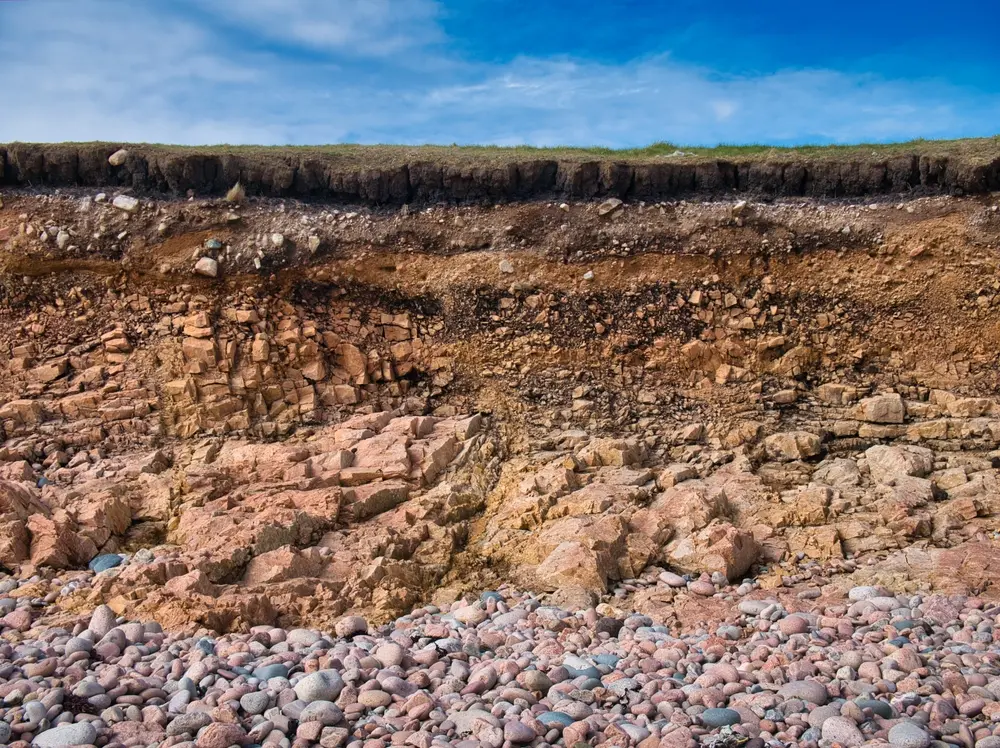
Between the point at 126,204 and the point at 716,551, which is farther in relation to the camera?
the point at 126,204

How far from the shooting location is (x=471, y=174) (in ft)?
40.2

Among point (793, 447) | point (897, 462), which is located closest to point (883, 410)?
point (897, 462)

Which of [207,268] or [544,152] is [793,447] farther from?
[207,268]

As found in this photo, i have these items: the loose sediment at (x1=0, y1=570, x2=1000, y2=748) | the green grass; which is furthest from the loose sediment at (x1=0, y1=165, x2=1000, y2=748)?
the green grass

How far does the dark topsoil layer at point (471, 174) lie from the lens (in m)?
12.0

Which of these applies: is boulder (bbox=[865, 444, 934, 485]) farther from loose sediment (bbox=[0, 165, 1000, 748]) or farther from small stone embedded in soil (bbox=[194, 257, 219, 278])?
small stone embedded in soil (bbox=[194, 257, 219, 278])

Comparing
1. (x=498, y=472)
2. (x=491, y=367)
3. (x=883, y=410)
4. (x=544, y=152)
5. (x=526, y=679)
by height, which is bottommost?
(x=526, y=679)

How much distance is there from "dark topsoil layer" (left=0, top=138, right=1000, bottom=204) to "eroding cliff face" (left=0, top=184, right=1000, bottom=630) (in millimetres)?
260

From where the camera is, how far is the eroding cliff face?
9812mm

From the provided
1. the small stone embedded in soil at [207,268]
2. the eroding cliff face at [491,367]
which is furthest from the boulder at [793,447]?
the small stone embedded in soil at [207,268]

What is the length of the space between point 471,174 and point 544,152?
7.20ft

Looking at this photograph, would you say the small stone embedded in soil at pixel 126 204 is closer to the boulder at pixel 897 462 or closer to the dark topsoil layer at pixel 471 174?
the dark topsoil layer at pixel 471 174

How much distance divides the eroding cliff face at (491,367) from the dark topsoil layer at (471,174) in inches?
10.2

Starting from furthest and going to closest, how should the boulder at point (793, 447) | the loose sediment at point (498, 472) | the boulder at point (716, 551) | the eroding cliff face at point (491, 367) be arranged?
the boulder at point (793, 447)
the eroding cliff face at point (491, 367)
the boulder at point (716, 551)
the loose sediment at point (498, 472)
